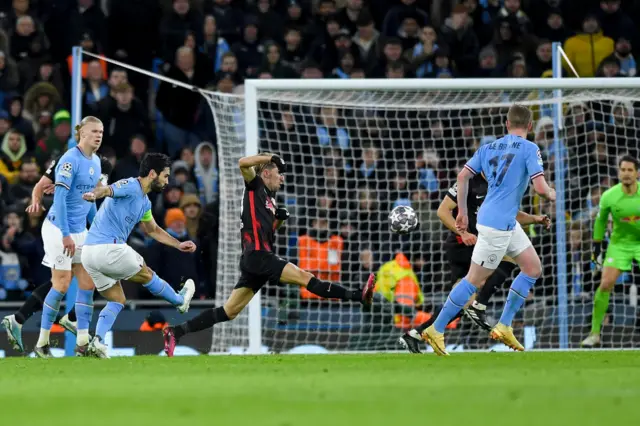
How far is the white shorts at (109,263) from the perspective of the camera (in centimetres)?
Answer: 1062

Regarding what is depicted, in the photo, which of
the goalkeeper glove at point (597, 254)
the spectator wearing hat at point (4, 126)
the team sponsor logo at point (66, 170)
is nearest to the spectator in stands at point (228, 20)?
the spectator wearing hat at point (4, 126)

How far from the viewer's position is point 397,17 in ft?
59.2

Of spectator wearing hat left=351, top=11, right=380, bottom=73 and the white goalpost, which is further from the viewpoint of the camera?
spectator wearing hat left=351, top=11, right=380, bottom=73

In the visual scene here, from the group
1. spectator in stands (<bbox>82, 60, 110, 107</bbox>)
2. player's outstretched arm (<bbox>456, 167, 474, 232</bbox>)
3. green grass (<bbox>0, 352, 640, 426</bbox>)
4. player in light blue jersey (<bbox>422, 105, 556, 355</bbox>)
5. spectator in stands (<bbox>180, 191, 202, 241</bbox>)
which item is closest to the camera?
green grass (<bbox>0, 352, 640, 426</bbox>)

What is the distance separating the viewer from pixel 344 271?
46.4 ft

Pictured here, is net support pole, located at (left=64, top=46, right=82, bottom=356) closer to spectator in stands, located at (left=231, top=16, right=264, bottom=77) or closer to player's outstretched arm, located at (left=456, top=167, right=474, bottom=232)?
spectator in stands, located at (left=231, top=16, right=264, bottom=77)

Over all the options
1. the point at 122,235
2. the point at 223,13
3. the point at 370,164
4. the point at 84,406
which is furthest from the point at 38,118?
the point at 84,406

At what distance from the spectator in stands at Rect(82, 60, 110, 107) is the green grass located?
7054 millimetres

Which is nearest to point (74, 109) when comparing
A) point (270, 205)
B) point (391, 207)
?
point (270, 205)

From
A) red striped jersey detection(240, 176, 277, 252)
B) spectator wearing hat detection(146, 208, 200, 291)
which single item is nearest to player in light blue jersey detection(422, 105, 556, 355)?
red striped jersey detection(240, 176, 277, 252)

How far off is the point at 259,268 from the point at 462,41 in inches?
313

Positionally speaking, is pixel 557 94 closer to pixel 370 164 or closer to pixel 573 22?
pixel 370 164

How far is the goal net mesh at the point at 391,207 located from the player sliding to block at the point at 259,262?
6.19 feet

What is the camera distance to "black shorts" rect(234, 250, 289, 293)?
11062 mm
